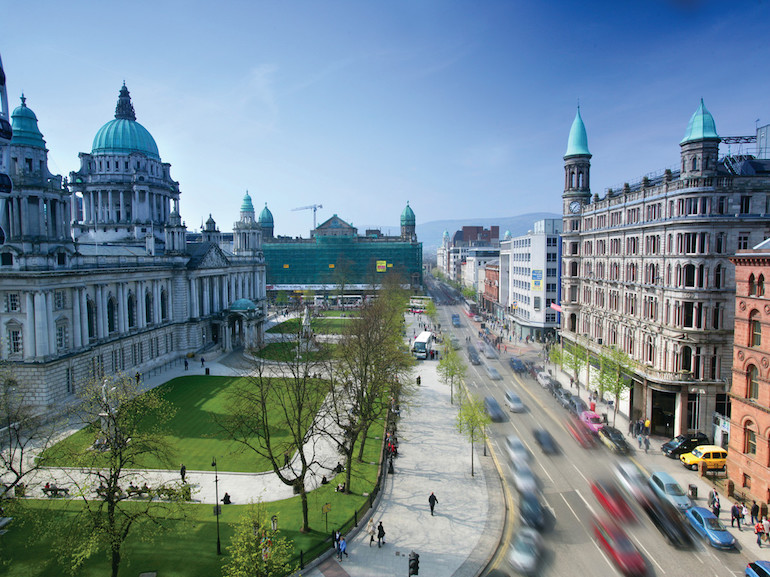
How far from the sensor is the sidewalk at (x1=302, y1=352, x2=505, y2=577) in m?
24.4

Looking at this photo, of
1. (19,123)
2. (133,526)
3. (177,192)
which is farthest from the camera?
(177,192)

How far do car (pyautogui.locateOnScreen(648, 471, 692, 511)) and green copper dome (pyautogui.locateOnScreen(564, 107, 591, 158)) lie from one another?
148 ft

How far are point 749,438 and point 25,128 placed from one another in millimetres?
65744

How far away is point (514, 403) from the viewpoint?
1873 inches

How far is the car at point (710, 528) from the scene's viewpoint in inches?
1000

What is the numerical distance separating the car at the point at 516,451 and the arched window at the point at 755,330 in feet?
53.8

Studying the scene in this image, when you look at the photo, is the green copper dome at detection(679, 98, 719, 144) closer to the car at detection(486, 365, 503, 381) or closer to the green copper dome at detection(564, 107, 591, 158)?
the green copper dome at detection(564, 107, 591, 158)

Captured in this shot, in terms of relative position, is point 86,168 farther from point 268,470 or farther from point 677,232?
point 677,232

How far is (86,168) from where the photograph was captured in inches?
3184

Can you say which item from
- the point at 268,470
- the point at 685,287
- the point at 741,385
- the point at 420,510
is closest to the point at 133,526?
the point at 268,470

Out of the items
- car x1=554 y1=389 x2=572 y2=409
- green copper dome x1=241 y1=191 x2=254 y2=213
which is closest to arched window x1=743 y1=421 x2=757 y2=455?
car x1=554 y1=389 x2=572 y2=409

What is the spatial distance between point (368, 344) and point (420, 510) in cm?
1251

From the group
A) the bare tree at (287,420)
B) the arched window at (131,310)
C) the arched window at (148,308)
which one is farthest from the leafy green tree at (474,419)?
the arched window at (148,308)

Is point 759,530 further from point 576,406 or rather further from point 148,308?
point 148,308
